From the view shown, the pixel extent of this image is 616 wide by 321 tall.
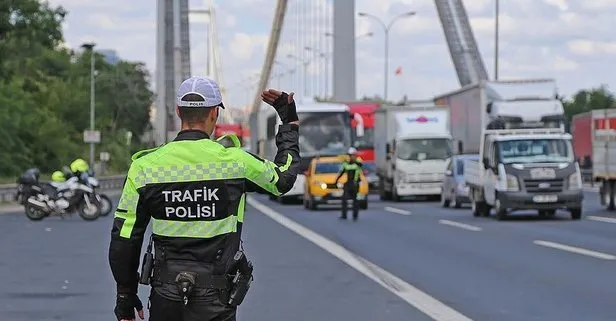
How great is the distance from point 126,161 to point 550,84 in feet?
187

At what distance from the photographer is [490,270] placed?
Answer: 1762 cm

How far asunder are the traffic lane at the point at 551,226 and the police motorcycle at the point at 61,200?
26.6 ft

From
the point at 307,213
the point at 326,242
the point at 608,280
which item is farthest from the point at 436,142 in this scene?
the point at 608,280

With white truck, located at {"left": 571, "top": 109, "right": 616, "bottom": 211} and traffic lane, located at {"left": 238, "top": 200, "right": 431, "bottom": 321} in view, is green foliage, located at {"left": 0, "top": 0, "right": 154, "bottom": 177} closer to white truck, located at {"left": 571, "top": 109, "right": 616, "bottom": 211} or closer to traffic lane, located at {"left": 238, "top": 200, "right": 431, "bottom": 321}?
white truck, located at {"left": 571, "top": 109, "right": 616, "bottom": 211}

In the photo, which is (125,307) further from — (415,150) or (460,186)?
(415,150)

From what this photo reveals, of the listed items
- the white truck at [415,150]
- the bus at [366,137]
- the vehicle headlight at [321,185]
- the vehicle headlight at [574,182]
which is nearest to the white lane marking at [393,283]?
the vehicle headlight at [574,182]

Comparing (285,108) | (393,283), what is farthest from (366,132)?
(285,108)

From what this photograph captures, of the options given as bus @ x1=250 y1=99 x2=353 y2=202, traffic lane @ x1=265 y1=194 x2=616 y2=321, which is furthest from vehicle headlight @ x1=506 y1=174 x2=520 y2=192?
bus @ x1=250 y1=99 x2=353 y2=202

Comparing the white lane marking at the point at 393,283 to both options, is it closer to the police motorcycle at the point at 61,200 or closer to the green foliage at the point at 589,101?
the police motorcycle at the point at 61,200

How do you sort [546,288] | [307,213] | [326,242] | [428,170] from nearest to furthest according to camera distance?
[546,288]
[326,242]
[307,213]
[428,170]

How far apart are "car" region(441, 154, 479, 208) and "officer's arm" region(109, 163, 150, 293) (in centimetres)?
3314

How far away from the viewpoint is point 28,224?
1310 inches

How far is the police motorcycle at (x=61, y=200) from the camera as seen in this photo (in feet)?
113

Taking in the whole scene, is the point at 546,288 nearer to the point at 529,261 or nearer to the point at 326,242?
the point at 529,261
